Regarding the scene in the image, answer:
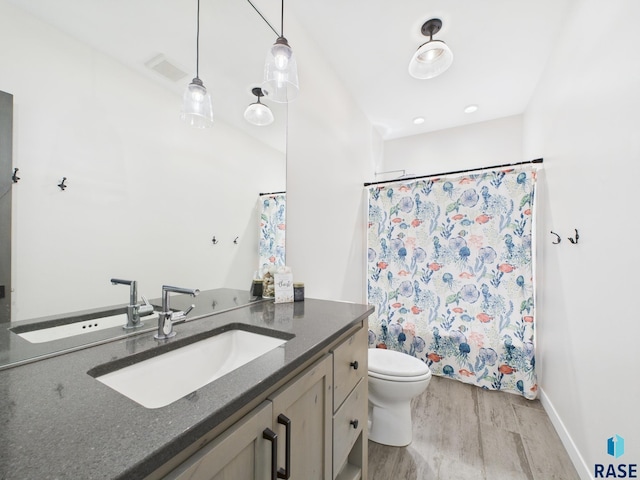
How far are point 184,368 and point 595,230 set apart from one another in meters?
1.80

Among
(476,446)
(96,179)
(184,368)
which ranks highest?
(96,179)

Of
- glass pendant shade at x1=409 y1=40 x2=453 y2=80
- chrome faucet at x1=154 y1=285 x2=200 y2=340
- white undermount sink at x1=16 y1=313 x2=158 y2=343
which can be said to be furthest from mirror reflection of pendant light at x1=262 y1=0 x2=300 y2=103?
white undermount sink at x1=16 y1=313 x2=158 y2=343

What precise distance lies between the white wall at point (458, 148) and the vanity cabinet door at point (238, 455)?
3.06 metres

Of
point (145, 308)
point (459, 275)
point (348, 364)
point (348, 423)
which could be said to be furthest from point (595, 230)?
point (145, 308)

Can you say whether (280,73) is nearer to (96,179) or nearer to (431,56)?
(96,179)

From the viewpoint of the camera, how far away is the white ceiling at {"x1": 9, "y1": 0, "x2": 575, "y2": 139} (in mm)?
869

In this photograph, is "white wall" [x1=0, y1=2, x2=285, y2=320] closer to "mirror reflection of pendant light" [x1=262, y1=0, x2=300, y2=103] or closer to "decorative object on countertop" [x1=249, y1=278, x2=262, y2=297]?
"decorative object on countertop" [x1=249, y1=278, x2=262, y2=297]

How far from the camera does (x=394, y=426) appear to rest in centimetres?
160

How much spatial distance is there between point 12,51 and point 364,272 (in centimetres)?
255

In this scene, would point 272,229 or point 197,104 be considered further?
point 272,229

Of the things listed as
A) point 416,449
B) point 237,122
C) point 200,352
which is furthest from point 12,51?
point 416,449

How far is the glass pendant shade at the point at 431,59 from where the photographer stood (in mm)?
1675

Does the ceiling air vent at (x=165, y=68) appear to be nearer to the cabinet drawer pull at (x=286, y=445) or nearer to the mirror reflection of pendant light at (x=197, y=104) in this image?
the mirror reflection of pendant light at (x=197, y=104)

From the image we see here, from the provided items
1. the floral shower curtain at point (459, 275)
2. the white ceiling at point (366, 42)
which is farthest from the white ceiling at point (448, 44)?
the floral shower curtain at point (459, 275)
